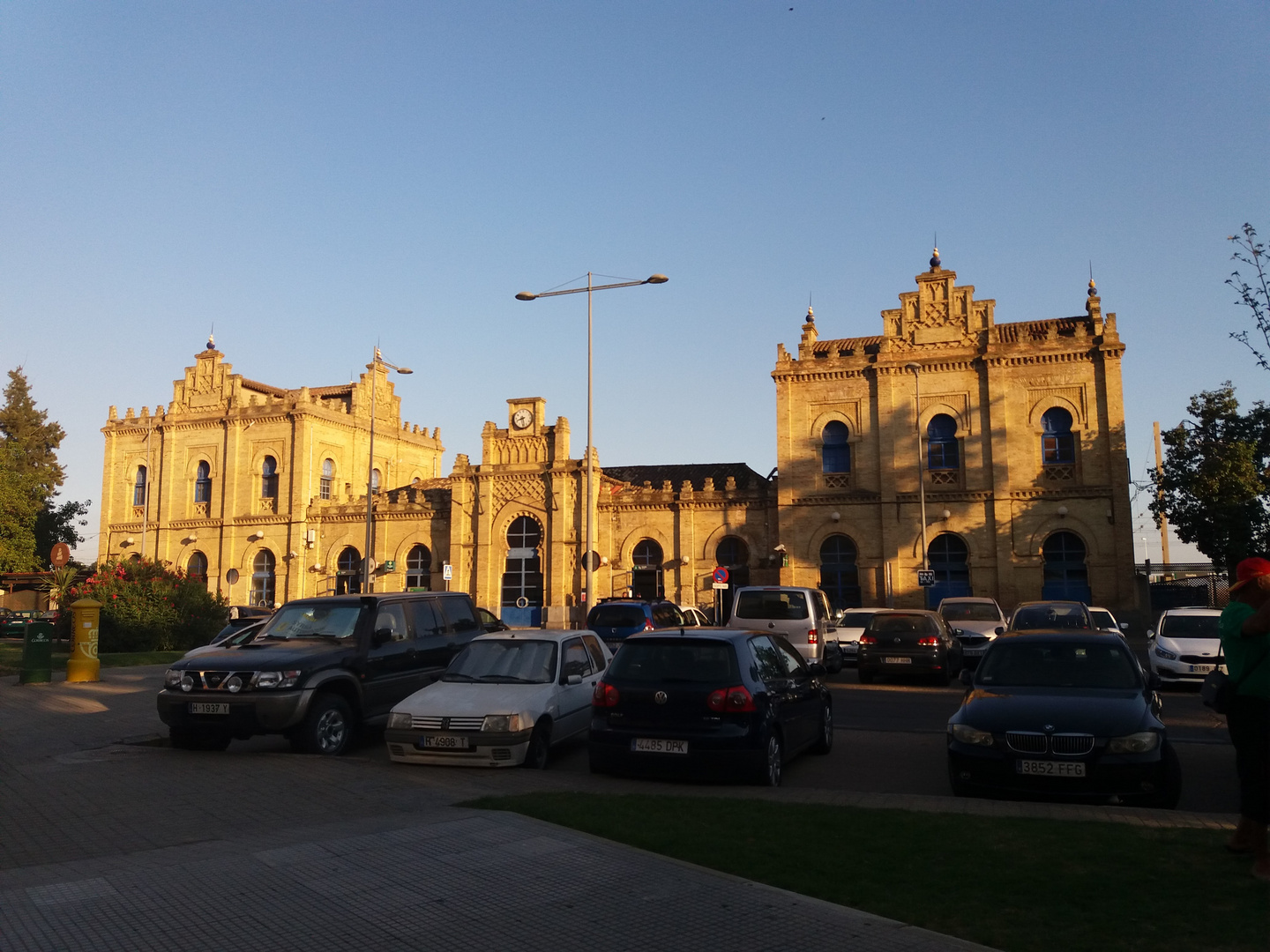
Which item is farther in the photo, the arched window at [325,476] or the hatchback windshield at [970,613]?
the arched window at [325,476]

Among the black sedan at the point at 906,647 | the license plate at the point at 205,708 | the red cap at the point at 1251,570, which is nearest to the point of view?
the red cap at the point at 1251,570

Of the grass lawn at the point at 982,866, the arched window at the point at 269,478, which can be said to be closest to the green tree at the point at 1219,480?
the grass lawn at the point at 982,866

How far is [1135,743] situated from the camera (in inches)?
329

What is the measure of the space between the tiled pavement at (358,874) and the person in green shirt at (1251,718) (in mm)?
1230

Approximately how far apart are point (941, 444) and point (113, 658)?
96.7 feet

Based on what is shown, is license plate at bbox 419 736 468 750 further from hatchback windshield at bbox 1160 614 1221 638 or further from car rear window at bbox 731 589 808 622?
hatchback windshield at bbox 1160 614 1221 638

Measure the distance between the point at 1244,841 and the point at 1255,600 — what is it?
161 cm

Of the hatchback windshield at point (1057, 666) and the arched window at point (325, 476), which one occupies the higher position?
the arched window at point (325, 476)

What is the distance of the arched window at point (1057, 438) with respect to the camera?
36750mm

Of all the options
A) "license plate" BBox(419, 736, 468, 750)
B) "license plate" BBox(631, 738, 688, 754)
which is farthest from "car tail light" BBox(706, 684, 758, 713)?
"license plate" BBox(419, 736, 468, 750)

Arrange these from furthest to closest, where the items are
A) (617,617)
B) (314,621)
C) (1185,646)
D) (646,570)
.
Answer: (646,570)
(617,617)
(1185,646)
(314,621)

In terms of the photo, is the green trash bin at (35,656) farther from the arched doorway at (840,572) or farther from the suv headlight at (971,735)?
the arched doorway at (840,572)

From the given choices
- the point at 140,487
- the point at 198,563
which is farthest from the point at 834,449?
the point at 140,487

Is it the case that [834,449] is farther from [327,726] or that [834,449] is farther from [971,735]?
[971,735]
